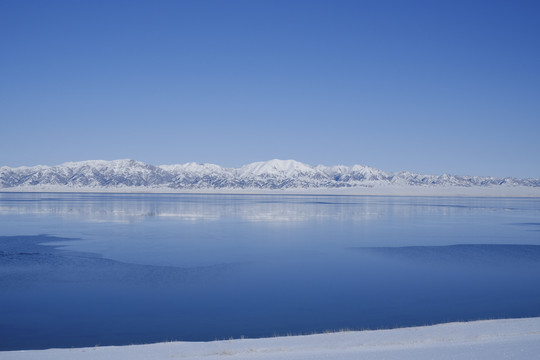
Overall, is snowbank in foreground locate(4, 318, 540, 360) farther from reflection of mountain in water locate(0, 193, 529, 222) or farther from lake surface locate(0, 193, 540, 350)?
reflection of mountain in water locate(0, 193, 529, 222)

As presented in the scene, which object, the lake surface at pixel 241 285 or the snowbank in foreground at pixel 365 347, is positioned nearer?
the snowbank in foreground at pixel 365 347

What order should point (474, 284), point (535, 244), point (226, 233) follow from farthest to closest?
point (226, 233), point (535, 244), point (474, 284)

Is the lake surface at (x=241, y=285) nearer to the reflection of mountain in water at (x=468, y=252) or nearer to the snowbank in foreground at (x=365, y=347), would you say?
the reflection of mountain in water at (x=468, y=252)

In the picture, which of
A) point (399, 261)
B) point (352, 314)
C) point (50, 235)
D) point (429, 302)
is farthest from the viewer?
point (50, 235)

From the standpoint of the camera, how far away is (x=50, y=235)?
26.8 metres

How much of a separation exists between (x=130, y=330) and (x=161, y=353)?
284 cm

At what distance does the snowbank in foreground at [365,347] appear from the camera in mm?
7148

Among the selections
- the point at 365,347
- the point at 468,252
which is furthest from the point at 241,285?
the point at 468,252

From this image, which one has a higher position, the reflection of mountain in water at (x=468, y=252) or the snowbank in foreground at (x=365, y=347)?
the snowbank in foreground at (x=365, y=347)

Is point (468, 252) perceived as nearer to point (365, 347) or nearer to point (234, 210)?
point (365, 347)

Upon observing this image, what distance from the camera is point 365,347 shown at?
25.4 ft

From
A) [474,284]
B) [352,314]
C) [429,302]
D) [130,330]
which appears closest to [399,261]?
[474,284]

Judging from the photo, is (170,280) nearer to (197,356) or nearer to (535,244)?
(197,356)

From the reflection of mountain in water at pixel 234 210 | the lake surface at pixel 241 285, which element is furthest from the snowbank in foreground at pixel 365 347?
the reflection of mountain in water at pixel 234 210
